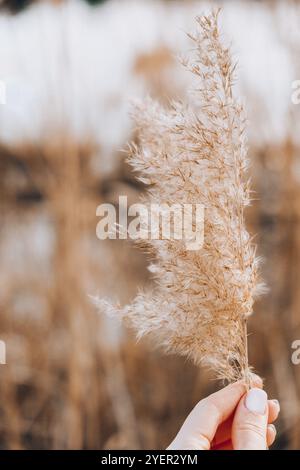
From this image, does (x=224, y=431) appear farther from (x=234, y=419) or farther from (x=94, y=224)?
(x=94, y=224)

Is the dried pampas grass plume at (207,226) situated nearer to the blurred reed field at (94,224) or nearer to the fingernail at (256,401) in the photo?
the fingernail at (256,401)

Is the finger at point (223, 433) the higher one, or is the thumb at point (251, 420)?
the thumb at point (251, 420)

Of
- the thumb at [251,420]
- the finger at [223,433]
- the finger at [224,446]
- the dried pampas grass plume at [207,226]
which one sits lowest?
the finger at [224,446]

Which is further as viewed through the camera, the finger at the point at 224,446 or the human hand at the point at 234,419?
the finger at the point at 224,446

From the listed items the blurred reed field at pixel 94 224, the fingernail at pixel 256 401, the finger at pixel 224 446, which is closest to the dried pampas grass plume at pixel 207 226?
the fingernail at pixel 256 401

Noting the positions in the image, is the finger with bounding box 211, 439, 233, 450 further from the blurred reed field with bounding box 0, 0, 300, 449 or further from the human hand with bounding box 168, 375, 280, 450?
the blurred reed field with bounding box 0, 0, 300, 449

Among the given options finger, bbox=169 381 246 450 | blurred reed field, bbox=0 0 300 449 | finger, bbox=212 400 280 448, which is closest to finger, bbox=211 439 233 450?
finger, bbox=212 400 280 448

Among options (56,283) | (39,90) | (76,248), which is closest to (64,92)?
(39,90)

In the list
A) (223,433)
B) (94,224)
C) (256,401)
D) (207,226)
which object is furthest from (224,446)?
(94,224)

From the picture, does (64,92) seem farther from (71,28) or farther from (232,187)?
(232,187)
